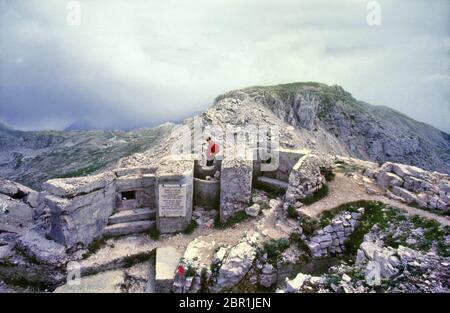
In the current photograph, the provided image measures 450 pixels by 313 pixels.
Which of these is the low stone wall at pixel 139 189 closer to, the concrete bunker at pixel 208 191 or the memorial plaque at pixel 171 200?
the memorial plaque at pixel 171 200

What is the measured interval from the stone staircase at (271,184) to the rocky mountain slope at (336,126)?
39.4m

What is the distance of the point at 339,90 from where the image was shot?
8894cm

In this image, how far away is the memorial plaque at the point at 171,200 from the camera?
14.1m

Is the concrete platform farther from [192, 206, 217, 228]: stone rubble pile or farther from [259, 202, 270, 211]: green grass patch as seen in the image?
[259, 202, 270, 211]: green grass patch

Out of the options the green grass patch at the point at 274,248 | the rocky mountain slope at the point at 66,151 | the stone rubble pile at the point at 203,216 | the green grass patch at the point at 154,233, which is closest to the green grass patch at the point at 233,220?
the stone rubble pile at the point at 203,216

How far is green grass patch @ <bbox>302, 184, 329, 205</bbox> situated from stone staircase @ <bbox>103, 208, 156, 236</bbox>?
675 cm

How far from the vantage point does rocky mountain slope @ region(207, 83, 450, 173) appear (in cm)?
6488

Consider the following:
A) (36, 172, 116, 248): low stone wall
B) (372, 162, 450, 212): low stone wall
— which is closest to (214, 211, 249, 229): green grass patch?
(36, 172, 116, 248): low stone wall

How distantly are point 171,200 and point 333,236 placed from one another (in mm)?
6707

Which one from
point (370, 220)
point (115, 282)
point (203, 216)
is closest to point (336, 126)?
point (370, 220)

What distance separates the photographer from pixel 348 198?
47.1ft

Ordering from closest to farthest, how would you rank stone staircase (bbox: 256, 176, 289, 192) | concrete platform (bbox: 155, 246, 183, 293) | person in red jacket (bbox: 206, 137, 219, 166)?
concrete platform (bbox: 155, 246, 183, 293) → stone staircase (bbox: 256, 176, 289, 192) → person in red jacket (bbox: 206, 137, 219, 166)

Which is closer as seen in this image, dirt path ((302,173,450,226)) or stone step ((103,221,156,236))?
dirt path ((302,173,450,226))
